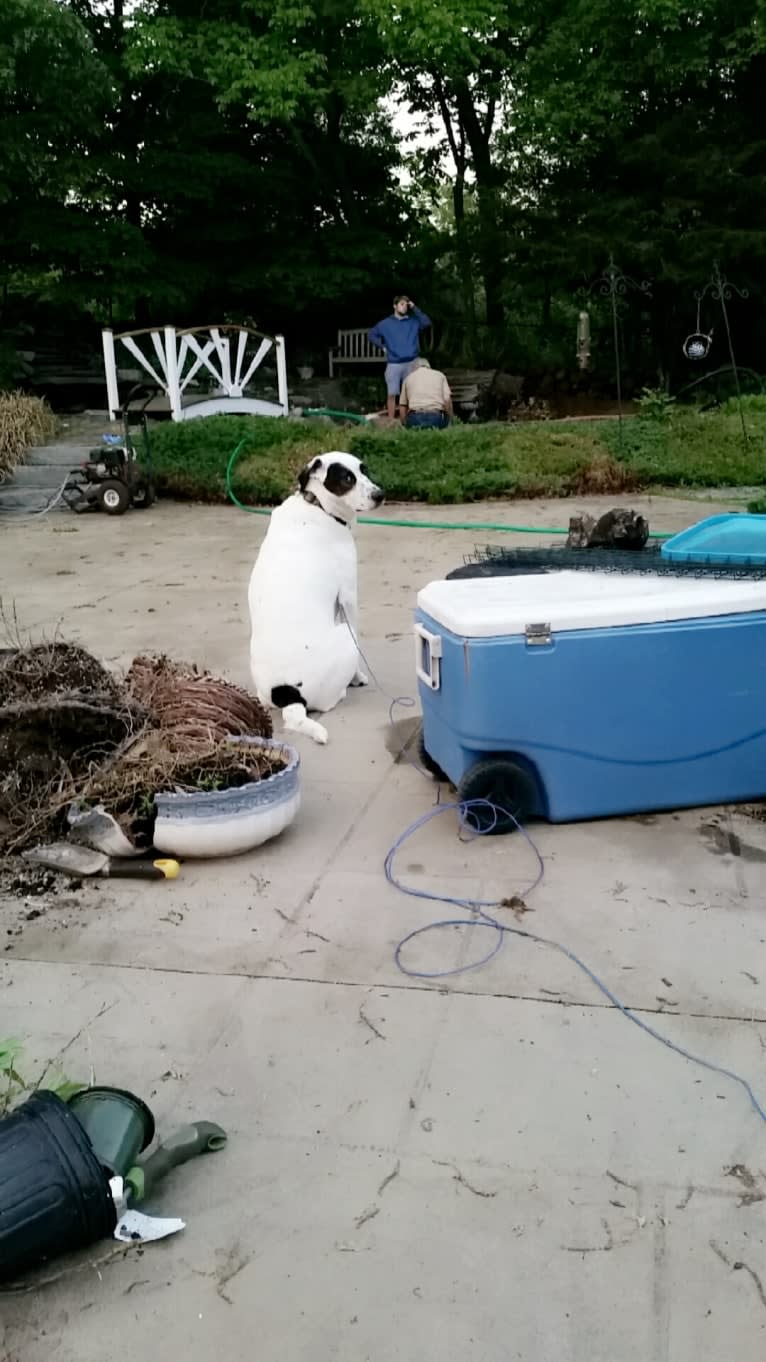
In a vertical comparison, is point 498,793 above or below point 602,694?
below

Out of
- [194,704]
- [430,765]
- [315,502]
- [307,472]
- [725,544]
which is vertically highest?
[307,472]

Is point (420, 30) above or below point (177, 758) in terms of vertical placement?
above

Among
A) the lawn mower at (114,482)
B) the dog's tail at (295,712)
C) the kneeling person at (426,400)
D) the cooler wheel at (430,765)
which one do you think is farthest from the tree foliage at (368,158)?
the cooler wheel at (430,765)

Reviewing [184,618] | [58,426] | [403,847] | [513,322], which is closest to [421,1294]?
[403,847]

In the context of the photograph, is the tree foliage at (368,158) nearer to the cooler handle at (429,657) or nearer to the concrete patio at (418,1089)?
A: the cooler handle at (429,657)

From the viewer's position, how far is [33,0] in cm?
1288

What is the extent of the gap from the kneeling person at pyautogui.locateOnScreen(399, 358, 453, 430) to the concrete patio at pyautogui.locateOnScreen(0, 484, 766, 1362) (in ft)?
32.1

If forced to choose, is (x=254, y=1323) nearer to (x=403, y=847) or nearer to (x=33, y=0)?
(x=403, y=847)

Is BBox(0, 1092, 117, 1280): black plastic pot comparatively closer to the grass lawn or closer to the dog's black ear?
the dog's black ear

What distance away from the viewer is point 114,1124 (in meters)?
2.00

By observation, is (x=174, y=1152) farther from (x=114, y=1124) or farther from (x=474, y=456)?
(x=474, y=456)

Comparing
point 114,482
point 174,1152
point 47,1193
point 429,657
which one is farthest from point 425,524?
point 47,1193

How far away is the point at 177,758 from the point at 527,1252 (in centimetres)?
192

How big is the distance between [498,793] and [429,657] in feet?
1.69
